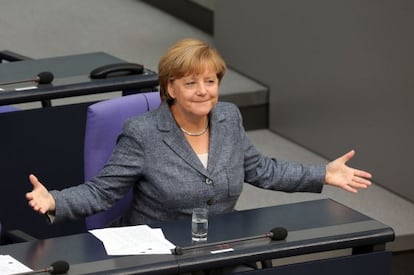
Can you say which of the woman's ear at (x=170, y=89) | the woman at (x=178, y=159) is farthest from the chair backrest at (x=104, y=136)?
the woman's ear at (x=170, y=89)

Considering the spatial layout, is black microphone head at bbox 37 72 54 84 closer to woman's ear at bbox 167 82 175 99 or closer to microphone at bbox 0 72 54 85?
microphone at bbox 0 72 54 85

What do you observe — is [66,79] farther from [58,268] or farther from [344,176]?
[58,268]

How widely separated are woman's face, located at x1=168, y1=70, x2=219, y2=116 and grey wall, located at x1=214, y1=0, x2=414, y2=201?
5.47 feet

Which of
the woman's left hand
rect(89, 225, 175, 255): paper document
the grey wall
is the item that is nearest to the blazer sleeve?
rect(89, 225, 175, 255): paper document

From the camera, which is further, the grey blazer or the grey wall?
the grey wall

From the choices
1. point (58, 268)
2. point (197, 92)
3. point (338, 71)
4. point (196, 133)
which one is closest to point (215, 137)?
point (196, 133)

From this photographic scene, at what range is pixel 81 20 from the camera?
7.86 metres

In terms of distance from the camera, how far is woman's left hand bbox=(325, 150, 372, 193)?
410 centimetres

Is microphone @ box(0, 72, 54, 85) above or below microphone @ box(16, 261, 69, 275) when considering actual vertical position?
above

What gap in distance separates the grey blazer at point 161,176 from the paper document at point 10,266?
45 centimetres

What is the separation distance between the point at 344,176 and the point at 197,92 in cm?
57

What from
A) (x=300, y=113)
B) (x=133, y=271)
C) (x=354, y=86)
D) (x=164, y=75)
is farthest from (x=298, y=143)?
(x=133, y=271)

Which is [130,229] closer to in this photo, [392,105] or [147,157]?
[147,157]

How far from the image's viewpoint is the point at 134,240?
145 inches
